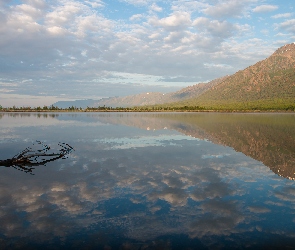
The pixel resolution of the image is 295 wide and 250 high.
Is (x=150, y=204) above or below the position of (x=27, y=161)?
below

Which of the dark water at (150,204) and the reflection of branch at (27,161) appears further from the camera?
the reflection of branch at (27,161)

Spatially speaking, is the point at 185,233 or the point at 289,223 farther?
the point at 289,223

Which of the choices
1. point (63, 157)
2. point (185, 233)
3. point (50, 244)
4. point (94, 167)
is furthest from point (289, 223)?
point (63, 157)

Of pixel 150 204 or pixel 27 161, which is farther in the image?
pixel 27 161

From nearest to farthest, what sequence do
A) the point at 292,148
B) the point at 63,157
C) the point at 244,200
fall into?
the point at 244,200 < the point at 63,157 < the point at 292,148

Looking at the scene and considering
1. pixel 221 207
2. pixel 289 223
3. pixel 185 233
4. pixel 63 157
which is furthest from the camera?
pixel 63 157

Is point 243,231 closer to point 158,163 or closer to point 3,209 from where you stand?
point 3,209

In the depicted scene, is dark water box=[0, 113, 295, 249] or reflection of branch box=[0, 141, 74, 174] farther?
reflection of branch box=[0, 141, 74, 174]

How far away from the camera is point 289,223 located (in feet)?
29.2

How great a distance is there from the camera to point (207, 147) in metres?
25.4

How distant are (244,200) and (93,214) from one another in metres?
5.89

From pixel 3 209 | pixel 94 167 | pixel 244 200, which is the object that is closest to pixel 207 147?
pixel 94 167

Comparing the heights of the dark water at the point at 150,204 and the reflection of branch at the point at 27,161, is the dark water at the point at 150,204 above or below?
below

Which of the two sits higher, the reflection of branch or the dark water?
the reflection of branch
